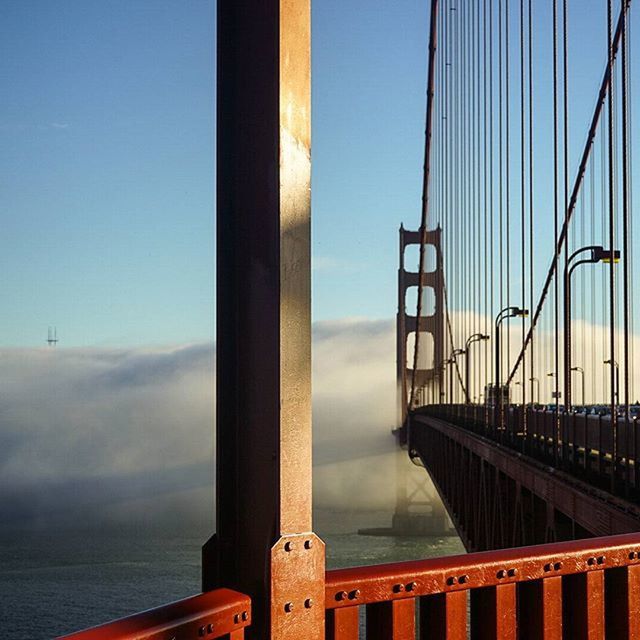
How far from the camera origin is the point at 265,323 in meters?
3.27

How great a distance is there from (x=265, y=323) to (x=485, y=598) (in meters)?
1.05

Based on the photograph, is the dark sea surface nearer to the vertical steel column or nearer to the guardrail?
the guardrail

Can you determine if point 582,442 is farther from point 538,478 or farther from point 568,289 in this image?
point 568,289

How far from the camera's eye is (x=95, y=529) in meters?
151

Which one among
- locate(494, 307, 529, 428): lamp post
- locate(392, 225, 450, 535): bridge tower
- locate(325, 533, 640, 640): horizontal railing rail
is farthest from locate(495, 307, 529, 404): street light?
locate(392, 225, 450, 535): bridge tower

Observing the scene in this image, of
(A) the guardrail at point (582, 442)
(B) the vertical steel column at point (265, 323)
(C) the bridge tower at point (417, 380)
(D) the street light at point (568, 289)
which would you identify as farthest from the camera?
(C) the bridge tower at point (417, 380)

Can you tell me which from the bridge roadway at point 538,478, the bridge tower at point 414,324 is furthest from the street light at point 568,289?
the bridge tower at point 414,324

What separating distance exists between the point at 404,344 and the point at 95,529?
8084 centimetres

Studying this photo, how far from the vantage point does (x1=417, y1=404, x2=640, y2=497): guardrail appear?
12336mm

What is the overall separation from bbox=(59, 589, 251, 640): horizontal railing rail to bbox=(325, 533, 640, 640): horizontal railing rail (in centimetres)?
35

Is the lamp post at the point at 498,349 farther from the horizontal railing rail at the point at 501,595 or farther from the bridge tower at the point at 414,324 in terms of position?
the bridge tower at the point at 414,324

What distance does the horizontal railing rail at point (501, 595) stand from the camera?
325 centimetres

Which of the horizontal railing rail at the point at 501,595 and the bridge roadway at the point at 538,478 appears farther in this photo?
the bridge roadway at the point at 538,478

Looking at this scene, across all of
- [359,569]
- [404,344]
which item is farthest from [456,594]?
[404,344]
